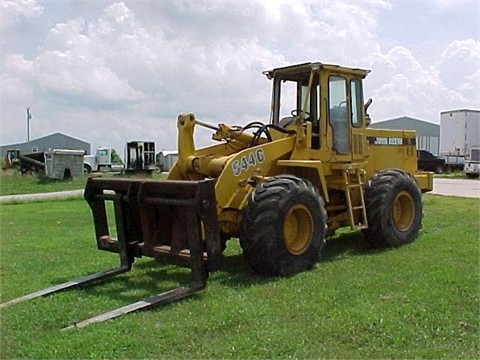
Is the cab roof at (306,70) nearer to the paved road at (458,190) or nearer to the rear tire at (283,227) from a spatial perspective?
the rear tire at (283,227)

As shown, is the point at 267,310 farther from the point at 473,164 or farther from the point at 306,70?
the point at 473,164

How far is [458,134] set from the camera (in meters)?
36.8

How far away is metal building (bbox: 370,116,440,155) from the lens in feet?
169

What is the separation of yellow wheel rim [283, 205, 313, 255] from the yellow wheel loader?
13 millimetres

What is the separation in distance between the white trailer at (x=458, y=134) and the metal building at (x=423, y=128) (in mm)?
12385

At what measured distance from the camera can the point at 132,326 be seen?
5348mm

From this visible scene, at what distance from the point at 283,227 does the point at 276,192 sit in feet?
1.41

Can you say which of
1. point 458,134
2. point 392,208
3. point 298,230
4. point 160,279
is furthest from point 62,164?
point 298,230

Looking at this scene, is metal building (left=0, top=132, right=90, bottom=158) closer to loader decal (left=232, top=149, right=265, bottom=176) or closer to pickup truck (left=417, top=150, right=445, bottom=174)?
pickup truck (left=417, top=150, right=445, bottom=174)

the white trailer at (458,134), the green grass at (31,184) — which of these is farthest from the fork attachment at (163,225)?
the white trailer at (458,134)

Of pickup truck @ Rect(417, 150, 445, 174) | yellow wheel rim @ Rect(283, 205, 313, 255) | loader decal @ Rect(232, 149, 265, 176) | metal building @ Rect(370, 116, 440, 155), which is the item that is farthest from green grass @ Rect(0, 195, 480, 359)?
metal building @ Rect(370, 116, 440, 155)

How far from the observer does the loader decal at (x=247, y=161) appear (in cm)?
757

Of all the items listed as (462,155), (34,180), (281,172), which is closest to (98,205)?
(281,172)

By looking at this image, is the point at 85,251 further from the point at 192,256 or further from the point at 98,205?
the point at 192,256
